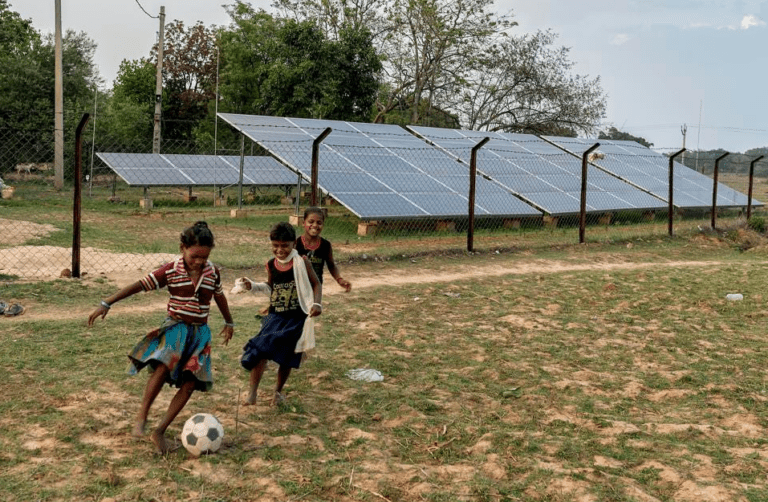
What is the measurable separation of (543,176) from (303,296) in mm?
15023

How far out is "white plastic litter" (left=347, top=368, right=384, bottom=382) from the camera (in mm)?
5660

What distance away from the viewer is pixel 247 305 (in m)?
8.35

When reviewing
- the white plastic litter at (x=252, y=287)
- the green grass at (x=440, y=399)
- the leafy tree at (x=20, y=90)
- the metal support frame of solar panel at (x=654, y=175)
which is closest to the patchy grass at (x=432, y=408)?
the green grass at (x=440, y=399)

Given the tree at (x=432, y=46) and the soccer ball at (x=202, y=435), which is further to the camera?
the tree at (x=432, y=46)

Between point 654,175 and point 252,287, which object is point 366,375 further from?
point 654,175

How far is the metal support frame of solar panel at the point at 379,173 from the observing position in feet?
46.5

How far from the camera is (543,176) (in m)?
19.1

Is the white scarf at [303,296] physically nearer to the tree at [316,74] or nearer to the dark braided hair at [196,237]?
the dark braided hair at [196,237]

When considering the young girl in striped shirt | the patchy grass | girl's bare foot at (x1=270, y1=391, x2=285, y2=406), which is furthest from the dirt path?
the young girl in striped shirt

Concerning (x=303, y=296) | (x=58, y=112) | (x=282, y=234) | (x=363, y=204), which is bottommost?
(x=303, y=296)

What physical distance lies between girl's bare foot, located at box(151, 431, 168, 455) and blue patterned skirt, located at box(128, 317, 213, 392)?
28 cm

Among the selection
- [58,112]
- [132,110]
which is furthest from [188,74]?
[58,112]

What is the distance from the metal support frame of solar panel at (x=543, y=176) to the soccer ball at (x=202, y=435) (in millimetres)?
13163

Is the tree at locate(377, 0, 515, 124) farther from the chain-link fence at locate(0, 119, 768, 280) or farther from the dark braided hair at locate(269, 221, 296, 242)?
the dark braided hair at locate(269, 221, 296, 242)
